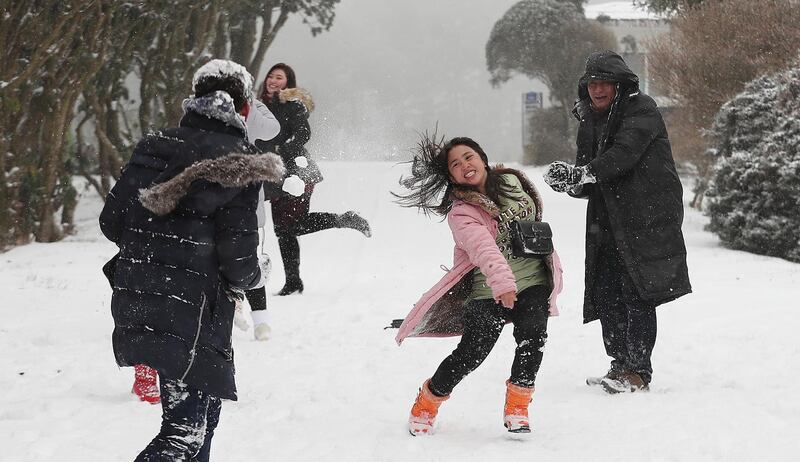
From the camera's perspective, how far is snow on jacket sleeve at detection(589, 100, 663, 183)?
4758 mm

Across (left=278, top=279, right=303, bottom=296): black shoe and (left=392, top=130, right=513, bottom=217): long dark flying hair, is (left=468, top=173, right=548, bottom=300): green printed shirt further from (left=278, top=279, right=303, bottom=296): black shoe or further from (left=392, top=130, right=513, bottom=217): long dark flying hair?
(left=278, top=279, right=303, bottom=296): black shoe

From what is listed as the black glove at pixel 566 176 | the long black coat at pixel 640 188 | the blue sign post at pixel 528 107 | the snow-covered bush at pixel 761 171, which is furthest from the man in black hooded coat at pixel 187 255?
the blue sign post at pixel 528 107

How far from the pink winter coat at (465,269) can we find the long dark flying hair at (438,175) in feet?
0.30

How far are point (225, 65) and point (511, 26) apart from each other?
43.5 meters

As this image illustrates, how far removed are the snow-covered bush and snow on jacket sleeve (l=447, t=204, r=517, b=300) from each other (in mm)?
11016

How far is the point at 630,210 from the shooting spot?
16.0 ft

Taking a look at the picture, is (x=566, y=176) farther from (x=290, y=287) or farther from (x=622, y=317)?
(x=290, y=287)

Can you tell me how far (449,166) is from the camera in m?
4.24

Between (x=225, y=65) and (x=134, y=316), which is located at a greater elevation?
(x=225, y=65)

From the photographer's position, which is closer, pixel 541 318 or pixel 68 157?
pixel 541 318

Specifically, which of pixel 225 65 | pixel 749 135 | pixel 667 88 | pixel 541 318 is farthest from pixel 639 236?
pixel 667 88

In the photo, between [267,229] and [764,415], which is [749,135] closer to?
[267,229]

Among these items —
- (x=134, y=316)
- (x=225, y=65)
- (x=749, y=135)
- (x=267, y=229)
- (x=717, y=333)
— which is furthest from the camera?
(x=267, y=229)

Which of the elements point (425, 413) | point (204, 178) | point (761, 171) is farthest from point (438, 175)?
point (761, 171)
